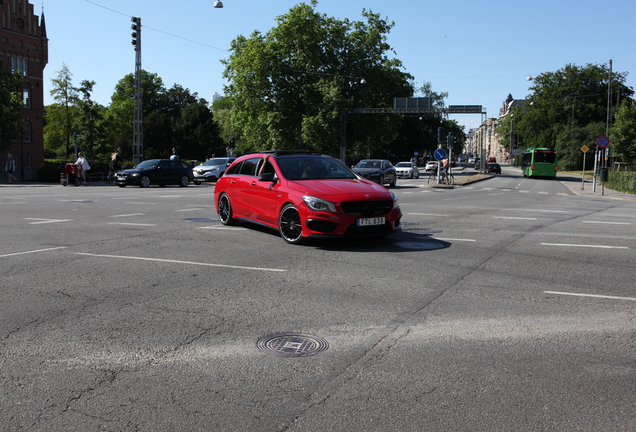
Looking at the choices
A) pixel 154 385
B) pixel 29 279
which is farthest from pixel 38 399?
pixel 29 279

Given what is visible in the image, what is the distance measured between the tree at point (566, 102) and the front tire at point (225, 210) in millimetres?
80990

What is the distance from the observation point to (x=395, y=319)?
210 inches

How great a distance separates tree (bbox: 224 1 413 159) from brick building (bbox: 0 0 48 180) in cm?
1753

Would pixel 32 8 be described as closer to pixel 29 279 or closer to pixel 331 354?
pixel 29 279

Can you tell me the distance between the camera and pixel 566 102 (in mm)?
89875

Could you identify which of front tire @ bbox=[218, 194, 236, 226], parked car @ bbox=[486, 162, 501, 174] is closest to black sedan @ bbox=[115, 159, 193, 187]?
front tire @ bbox=[218, 194, 236, 226]

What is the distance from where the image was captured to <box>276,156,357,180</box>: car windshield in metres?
10.7

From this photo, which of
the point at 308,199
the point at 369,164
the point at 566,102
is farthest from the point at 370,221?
the point at 566,102

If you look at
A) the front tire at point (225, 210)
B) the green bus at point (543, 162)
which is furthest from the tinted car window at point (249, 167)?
the green bus at point (543, 162)

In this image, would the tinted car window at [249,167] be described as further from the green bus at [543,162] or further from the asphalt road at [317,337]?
the green bus at [543,162]

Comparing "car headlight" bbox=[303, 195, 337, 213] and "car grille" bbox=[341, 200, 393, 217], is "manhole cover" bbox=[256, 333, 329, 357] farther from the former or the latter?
"car grille" bbox=[341, 200, 393, 217]

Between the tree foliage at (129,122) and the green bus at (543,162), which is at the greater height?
the tree foliage at (129,122)

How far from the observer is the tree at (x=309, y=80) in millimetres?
55406

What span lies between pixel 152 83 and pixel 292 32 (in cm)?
4548
